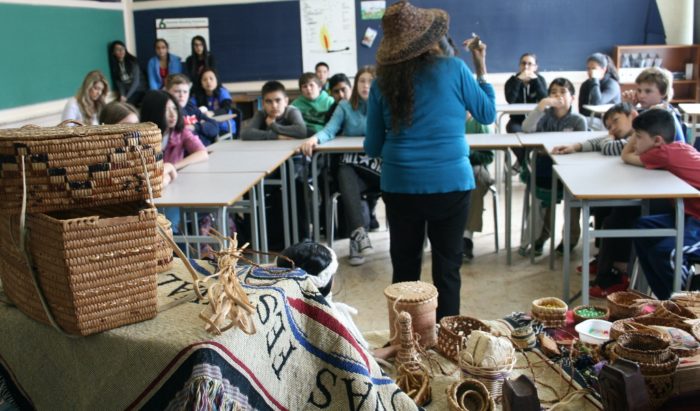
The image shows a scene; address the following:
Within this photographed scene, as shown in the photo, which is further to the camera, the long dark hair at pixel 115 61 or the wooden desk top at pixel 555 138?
the long dark hair at pixel 115 61

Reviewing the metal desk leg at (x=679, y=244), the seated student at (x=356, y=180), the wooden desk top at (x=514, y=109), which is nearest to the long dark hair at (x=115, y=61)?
the wooden desk top at (x=514, y=109)

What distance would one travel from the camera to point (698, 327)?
1.56m

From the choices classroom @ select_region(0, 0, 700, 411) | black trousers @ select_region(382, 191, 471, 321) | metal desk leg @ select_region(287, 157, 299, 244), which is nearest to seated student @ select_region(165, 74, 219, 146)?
classroom @ select_region(0, 0, 700, 411)

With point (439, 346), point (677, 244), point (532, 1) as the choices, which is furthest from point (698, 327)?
point (532, 1)

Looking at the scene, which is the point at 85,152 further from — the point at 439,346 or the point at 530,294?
the point at 530,294

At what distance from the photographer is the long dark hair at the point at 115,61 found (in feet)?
28.8

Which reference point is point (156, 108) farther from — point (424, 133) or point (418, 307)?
point (418, 307)

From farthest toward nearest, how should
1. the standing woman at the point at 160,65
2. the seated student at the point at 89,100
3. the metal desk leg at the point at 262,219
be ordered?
the standing woman at the point at 160,65 < the seated student at the point at 89,100 < the metal desk leg at the point at 262,219

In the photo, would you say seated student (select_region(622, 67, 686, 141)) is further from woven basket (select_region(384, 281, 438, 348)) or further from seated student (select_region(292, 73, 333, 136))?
woven basket (select_region(384, 281, 438, 348))

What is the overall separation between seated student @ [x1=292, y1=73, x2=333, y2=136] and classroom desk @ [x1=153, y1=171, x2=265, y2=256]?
1.83 meters

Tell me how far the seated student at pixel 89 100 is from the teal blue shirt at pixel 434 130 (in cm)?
336

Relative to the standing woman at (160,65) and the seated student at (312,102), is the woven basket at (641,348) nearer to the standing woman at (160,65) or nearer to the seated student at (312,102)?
the seated student at (312,102)

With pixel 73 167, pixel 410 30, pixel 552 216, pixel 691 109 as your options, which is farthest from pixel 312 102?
pixel 73 167

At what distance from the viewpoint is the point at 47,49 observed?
7.20m
